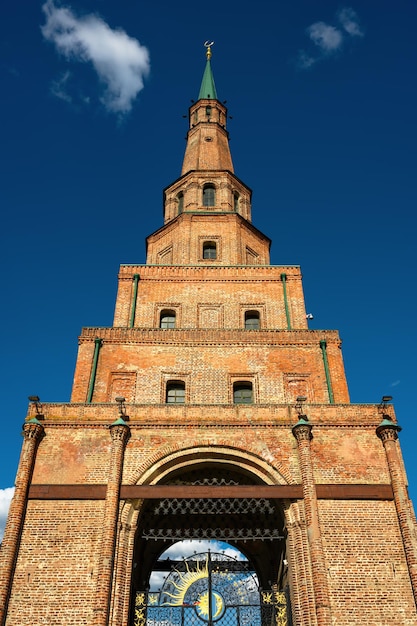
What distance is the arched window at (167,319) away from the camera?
25.1m

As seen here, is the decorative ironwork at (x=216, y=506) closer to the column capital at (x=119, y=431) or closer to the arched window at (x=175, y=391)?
the column capital at (x=119, y=431)

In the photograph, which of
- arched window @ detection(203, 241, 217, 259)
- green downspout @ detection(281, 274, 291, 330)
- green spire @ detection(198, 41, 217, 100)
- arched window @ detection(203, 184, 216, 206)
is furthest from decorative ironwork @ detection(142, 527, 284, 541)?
green spire @ detection(198, 41, 217, 100)

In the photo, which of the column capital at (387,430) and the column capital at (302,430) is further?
the column capital at (387,430)

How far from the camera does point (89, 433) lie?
17047 mm

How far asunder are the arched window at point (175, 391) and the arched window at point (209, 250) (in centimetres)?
857

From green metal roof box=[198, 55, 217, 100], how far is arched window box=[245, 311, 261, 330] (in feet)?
61.6

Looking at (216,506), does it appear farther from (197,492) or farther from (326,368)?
(326,368)

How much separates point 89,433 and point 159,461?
2.28 metres

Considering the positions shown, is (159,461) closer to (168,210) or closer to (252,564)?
(252,564)

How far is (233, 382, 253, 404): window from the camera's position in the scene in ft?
71.2

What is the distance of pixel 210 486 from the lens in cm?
1595

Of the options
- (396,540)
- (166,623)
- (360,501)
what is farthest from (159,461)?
(396,540)

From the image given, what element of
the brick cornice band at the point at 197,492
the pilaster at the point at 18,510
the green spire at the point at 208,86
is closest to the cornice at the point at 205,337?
the pilaster at the point at 18,510

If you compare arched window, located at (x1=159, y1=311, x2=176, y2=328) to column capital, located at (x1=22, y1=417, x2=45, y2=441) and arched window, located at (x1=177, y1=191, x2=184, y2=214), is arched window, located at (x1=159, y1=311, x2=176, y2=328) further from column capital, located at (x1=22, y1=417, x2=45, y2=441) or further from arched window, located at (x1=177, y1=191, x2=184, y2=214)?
column capital, located at (x1=22, y1=417, x2=45, y2=441)
